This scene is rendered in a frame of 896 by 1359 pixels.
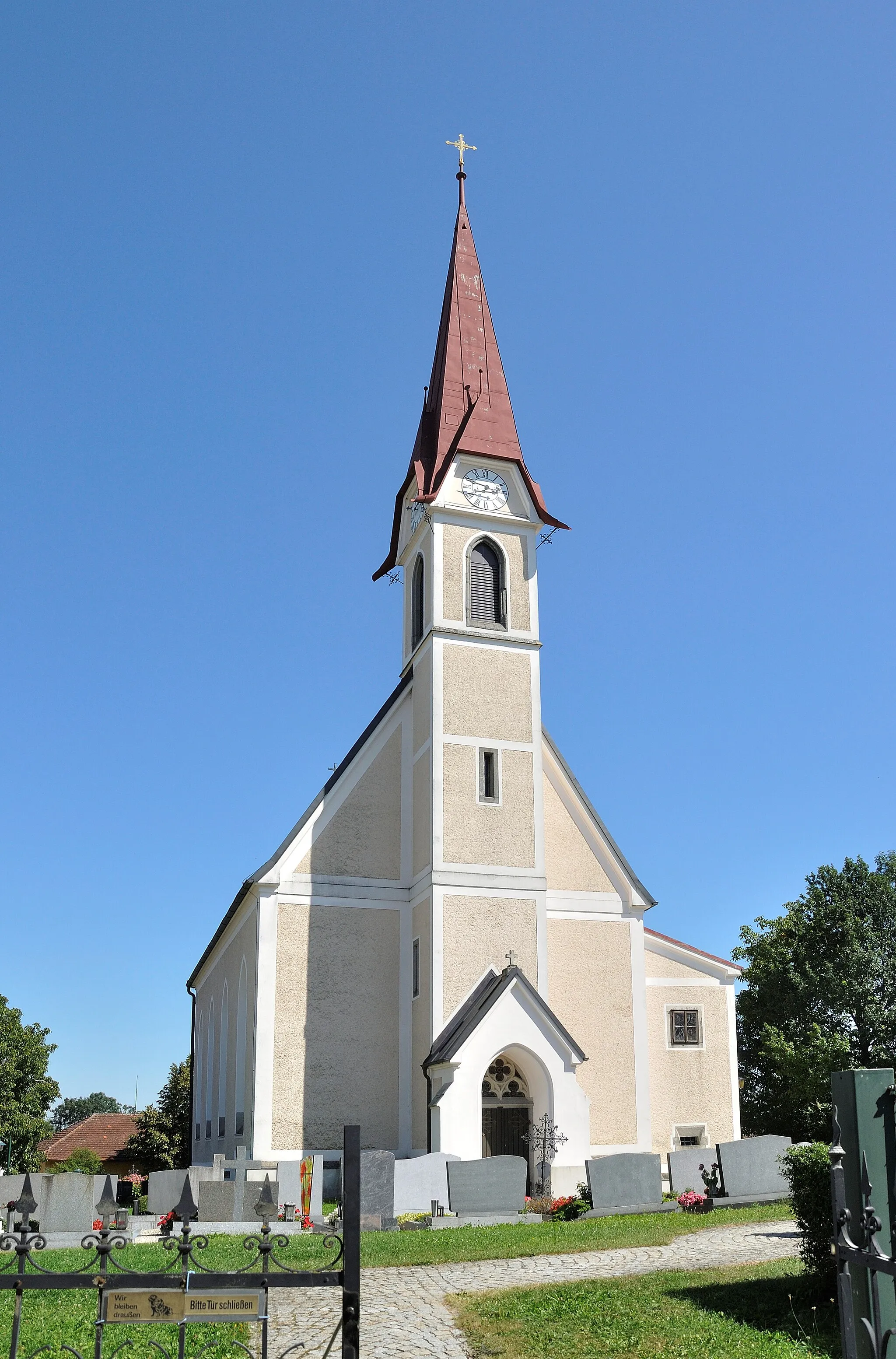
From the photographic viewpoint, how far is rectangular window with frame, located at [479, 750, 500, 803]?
24.2 m

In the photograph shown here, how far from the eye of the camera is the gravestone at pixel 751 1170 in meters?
18.0

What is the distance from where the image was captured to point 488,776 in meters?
24.5

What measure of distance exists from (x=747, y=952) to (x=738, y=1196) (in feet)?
70.8

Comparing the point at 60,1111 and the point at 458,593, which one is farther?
the point at 60,1111

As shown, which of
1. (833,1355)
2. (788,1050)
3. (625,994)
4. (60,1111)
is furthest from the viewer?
(60,1111)

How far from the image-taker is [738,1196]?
17844 mm

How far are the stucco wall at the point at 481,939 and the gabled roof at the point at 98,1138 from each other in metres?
39.9

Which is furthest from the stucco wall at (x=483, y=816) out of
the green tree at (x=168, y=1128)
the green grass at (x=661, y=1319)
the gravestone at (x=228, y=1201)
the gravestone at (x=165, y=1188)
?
the green tree at (x=168, y=1128)

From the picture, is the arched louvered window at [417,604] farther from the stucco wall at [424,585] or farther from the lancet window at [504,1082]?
the lancet window at [504,1082]

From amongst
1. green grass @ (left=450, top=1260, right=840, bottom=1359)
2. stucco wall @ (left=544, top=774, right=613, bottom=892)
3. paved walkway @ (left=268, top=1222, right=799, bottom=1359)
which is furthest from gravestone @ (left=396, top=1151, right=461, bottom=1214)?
stucco wall @ (left=544, top=774, right=613, bottom=892)

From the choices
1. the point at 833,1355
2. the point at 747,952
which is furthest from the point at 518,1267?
the point at 747,952

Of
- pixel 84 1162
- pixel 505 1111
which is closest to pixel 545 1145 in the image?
pixel 505 1111

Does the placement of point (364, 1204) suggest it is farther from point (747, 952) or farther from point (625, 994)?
point (747, 952)

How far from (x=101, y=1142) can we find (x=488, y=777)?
45.3m
